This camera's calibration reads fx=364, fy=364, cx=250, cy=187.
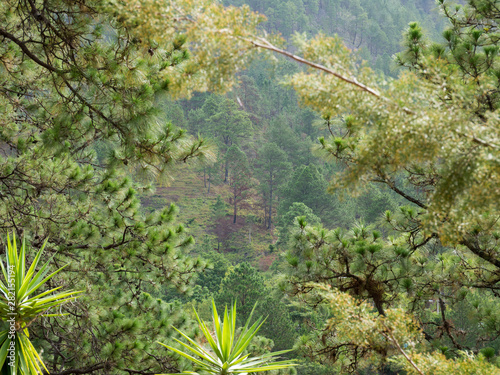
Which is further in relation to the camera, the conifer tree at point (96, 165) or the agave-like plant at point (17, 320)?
the conifer tree at point (96, 165)

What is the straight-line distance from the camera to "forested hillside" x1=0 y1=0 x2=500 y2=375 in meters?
1.58

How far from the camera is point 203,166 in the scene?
158 inches

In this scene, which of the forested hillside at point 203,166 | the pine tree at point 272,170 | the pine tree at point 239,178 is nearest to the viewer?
the forested hillside at point 203,166

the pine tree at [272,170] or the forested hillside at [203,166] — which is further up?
the pine tree at [272,170]

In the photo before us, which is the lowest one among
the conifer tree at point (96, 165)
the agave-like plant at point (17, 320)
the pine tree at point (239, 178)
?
the agave-like plant at point (17, 320)

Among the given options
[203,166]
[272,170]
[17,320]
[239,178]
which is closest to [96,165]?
[203,166]

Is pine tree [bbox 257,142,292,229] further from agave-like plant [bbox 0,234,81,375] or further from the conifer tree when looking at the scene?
agave-like plant [bbox 0,234,81,375]

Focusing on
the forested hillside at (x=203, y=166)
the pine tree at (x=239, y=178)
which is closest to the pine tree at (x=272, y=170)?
the pine tree at (x=239, y=178)

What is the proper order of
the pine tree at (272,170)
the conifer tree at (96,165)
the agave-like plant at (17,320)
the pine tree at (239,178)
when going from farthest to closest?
1. the pine tree at (239,178)
2. the pine tree at (272,170)
3. the conifer tree at (96,165)
4. the agave-like plant at (17,320)

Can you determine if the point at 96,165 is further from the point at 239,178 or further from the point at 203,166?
the point at 239,178

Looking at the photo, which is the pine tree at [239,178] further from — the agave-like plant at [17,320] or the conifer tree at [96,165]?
the agave-like plant at [17,320]

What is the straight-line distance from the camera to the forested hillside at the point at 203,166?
1577 millimetres

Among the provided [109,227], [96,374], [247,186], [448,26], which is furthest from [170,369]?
[247,186]

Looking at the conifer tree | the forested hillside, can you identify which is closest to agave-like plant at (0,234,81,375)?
the forested hillside
